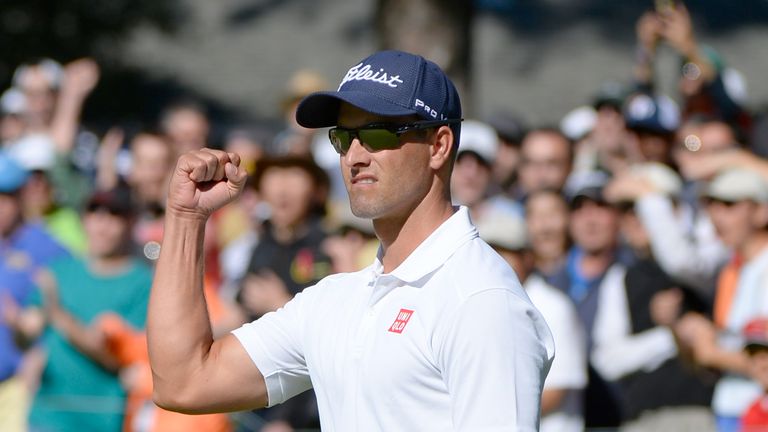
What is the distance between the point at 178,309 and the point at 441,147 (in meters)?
0.80

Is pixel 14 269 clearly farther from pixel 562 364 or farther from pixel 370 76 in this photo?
pixel 370 76

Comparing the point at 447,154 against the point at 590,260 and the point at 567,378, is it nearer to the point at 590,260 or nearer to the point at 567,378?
the point at 567,378

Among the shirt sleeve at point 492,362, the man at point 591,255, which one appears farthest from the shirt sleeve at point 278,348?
the man at point 591,255

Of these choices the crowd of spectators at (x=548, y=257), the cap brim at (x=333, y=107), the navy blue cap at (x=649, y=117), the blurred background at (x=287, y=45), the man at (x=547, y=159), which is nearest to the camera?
the cap brim at (x=333, y=107)

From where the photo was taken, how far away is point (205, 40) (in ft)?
64.2

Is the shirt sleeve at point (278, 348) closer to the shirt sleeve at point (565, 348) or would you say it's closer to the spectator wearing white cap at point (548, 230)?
the shirt sleeve at point (565, 348)

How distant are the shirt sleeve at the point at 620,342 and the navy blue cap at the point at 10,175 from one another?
11.5 ft

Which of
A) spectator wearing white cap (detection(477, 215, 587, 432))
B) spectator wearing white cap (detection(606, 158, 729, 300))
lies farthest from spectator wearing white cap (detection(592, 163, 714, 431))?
spectator wearing white cap (detection(477, 215, 587, 432))

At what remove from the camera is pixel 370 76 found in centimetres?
357

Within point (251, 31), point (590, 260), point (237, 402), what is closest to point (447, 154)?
point (237, 402)

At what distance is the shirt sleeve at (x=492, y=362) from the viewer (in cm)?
316

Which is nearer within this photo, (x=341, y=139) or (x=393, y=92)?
(x=393, y=92)

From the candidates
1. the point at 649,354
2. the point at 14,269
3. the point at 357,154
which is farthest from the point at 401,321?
the point at 14,269

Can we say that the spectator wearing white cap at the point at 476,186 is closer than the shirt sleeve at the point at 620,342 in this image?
No
